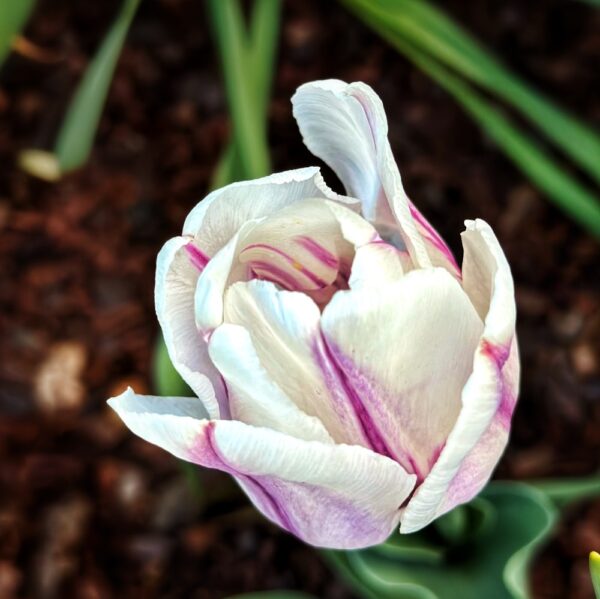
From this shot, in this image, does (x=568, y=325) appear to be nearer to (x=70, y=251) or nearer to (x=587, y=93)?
(x=587, y=93)

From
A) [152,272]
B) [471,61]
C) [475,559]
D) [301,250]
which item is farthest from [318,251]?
[152,272]

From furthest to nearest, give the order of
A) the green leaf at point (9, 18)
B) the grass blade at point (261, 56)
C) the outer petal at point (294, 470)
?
the grass blade at point (261, 56) → the green leaf at point (9, 18) → the outer petal at point (294, 470)

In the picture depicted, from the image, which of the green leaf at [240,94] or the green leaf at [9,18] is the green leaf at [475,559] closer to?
the green leaf at [240,94]

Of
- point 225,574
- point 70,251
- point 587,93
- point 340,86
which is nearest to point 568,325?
point 587,93

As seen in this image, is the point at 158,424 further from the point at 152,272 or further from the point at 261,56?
the point at 152,272

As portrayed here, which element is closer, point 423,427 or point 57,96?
point 423,427

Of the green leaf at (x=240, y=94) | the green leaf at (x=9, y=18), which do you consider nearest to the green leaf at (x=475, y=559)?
the green leaf at (x=240, y=94)

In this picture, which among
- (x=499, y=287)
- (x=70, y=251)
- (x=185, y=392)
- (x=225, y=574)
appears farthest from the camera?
(x=70, y=251)
